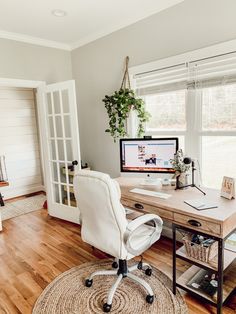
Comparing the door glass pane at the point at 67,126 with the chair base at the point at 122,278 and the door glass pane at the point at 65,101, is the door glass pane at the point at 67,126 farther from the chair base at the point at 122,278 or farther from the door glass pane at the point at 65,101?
the chair base at the point at 122,278

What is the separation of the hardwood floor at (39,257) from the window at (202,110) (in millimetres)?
1054

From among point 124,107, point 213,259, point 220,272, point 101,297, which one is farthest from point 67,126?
point 220,272

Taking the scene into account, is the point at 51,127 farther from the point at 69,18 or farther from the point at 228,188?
the point at 228,188

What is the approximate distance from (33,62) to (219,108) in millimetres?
2551

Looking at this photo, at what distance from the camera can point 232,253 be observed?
78.6 inches

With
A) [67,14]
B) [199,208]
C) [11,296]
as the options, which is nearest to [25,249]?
[11,296]

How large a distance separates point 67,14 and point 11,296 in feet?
9.24

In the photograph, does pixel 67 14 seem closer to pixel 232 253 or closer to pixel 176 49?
pixel 176 49

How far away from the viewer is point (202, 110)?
2.56 metres

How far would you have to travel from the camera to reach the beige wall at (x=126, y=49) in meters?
2.31

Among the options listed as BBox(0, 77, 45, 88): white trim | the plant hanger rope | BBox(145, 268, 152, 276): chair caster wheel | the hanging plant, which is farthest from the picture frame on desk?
BBox(0, 77, 45, 88): white trim

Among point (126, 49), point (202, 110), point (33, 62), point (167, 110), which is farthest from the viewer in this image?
point (33, 62)

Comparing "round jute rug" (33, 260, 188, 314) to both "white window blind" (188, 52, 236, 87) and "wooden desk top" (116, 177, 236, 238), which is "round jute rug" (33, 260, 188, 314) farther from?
"white window blind" (188, 52, 236, 87)

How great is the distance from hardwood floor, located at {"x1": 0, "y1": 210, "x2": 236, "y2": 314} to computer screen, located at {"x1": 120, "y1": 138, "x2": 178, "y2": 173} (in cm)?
91
